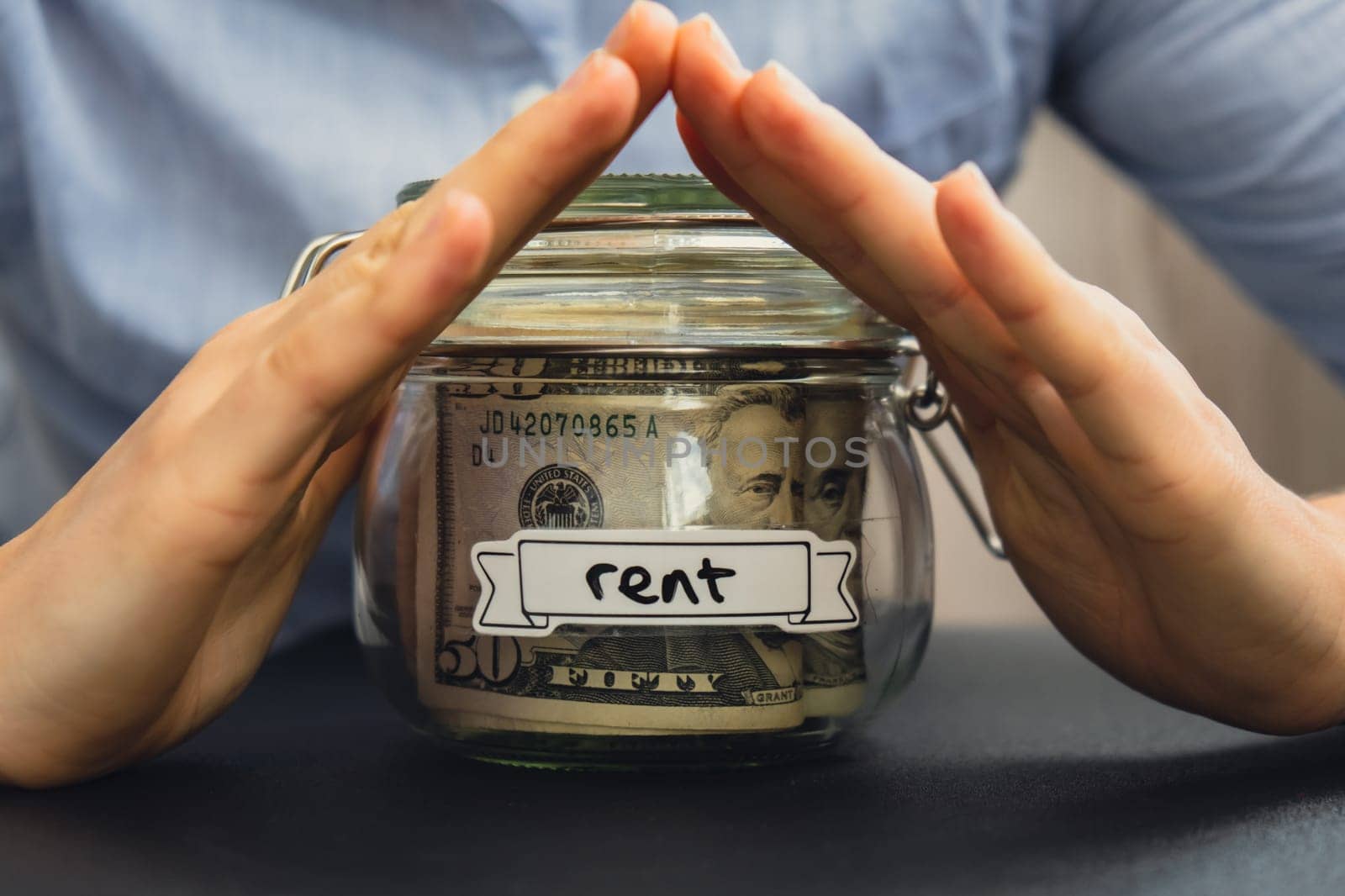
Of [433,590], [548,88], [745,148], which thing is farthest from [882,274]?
[548,88]

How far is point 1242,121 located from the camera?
72 cm

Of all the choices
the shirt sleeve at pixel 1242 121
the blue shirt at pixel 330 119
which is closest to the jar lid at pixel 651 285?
the blue shirt at pixel 330 119

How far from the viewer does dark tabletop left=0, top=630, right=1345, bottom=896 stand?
0.26 m

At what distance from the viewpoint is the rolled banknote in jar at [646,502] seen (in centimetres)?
32

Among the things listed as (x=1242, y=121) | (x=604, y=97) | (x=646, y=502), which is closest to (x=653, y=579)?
(x=646, y=502)

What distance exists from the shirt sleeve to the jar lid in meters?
0.49

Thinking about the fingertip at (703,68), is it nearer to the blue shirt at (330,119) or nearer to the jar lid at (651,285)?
the jar lid at (651,285)

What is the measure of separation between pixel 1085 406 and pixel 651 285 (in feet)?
0.44

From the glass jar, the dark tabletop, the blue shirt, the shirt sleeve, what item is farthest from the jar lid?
the shirt sleeve

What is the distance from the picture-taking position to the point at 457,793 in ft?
1.09

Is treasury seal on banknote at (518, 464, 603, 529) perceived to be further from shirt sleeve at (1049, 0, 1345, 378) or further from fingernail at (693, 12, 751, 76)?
shirt sleeve at (1049, 0, 1345, 378)

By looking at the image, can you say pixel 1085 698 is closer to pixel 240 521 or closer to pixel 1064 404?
pixel 1064 404

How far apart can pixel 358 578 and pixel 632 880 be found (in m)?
0.18

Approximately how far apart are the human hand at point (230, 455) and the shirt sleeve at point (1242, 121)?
1.85ft
